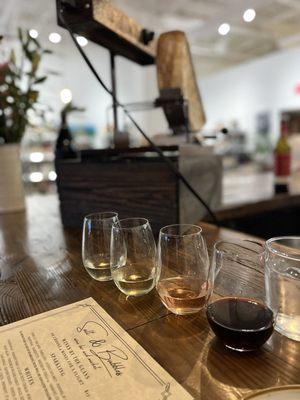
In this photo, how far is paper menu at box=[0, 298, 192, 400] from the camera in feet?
1.20

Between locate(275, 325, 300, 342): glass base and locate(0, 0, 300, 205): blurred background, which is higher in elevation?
locate(0, 0, 300, 205): blurred background

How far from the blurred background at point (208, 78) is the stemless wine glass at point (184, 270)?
409 cm

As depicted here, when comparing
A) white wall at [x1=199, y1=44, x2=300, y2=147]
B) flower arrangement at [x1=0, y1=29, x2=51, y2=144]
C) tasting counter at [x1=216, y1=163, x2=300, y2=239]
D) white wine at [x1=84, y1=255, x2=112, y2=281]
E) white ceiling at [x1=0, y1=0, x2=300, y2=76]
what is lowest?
tasting counter at [x1=216, y1=163, x2=300, y2=239]

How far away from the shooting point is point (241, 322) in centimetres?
42

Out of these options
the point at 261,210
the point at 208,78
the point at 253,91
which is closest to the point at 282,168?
the point at 261,210

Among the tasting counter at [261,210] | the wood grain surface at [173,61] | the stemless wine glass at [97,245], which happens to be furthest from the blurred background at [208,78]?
the stemless wine glass at [97,245]

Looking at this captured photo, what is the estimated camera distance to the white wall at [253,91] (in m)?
6.54

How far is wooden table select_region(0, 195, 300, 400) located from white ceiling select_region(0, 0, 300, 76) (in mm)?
3351

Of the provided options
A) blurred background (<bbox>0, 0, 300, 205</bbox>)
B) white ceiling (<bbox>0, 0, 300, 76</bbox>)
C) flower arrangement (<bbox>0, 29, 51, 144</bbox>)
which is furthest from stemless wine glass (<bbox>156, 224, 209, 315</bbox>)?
blurred background (<bbox>0, 0, 300, 205</bbox>)

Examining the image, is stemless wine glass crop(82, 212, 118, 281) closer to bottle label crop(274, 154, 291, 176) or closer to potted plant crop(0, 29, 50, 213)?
potted plant crop(0, 29, 50, 213)

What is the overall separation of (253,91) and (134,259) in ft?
25.4

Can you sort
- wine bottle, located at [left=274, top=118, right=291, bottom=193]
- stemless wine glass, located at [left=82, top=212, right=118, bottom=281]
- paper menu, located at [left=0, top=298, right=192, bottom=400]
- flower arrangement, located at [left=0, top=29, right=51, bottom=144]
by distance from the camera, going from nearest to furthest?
1. paper menu, located at [left=0, top=298, right=192, bottom=400]
2. stemless wine glass, located at [left=82, top=212, right=118, bottom=281]
3. flower arrangement, located at [left=0, top=29, right=51, bottom=144]
4. wine bottle, located at [left=274, top=118, right=291, bottom=193]

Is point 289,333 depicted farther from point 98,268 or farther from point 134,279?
point 98,268

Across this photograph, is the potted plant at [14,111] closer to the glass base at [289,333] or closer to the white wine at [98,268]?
the white wine at [98,268]
